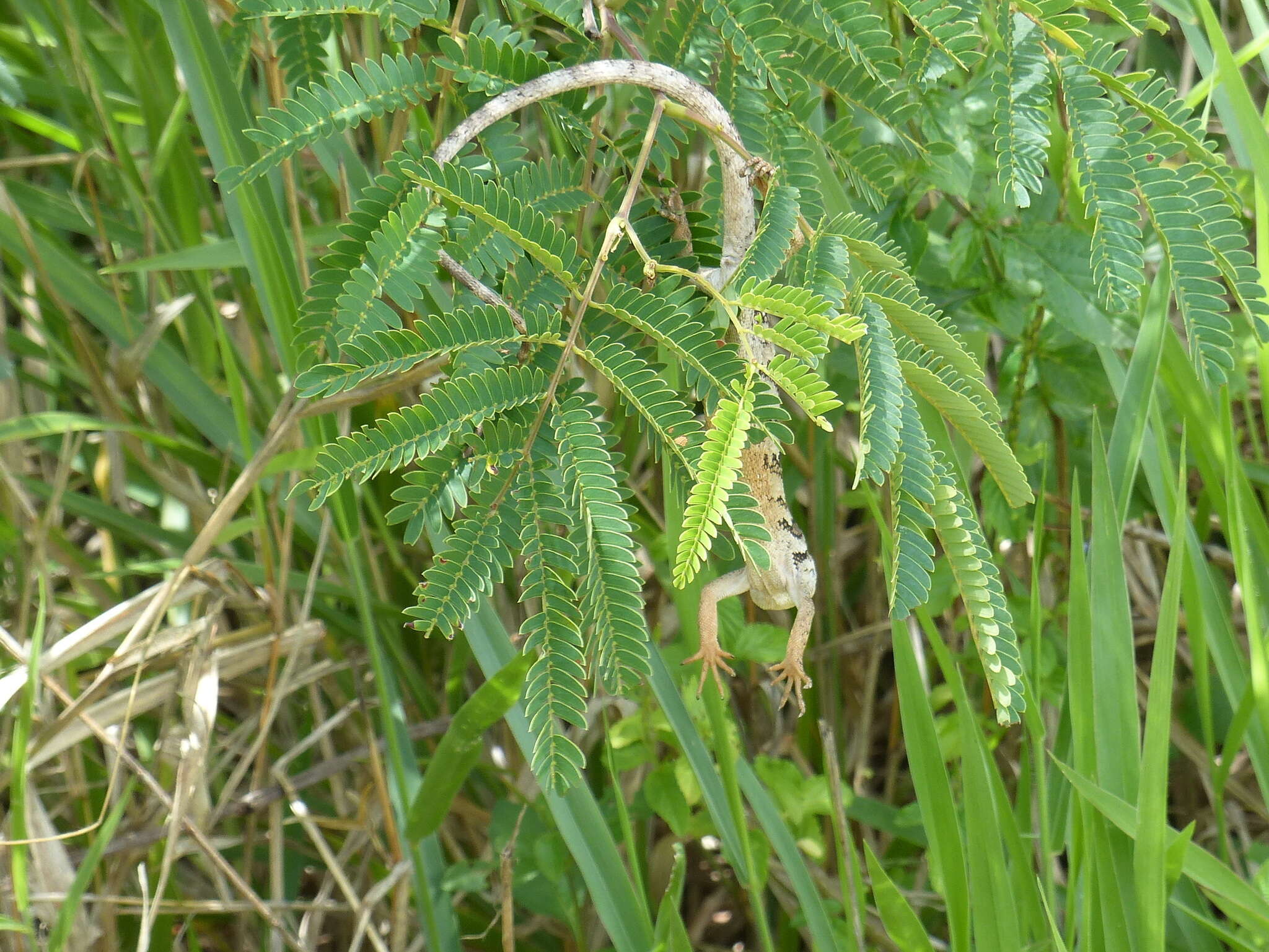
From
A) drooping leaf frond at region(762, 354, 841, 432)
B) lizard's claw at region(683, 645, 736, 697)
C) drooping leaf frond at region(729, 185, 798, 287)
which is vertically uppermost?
drooping leaf frond at region(729, 185, 798, 287)

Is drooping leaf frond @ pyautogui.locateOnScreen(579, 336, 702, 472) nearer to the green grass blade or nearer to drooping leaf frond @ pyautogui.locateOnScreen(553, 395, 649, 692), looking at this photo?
drooping leaf frond @ pyautogui.locateOnScreen(553, 395, 649, 692)

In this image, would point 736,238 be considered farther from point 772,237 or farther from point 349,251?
point 349,251

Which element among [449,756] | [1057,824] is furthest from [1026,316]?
[449,756]

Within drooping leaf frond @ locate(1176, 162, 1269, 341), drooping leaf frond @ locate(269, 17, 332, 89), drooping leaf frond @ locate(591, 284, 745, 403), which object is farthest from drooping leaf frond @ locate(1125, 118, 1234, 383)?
drooping leaf frond @ locate(269, 17, 332, 89)

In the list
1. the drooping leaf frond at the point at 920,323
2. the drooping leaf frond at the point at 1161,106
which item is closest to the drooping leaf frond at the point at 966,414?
A: the drooping leaf frond at the point at 920,323

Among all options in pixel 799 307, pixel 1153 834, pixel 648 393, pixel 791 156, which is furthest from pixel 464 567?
pixel 1153 834

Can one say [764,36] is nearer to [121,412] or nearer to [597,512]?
[597,512]
